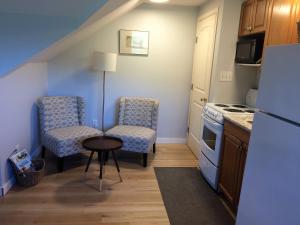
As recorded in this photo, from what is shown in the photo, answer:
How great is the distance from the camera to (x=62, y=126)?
3.42 m

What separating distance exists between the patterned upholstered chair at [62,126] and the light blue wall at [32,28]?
1.19 m

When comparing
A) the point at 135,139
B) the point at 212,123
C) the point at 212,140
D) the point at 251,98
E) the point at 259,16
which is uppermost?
the point at 259,16

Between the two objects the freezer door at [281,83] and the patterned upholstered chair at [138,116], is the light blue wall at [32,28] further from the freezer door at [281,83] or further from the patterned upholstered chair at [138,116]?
the patterned upholstered chair at [138,116]

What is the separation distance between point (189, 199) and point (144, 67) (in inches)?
87.8

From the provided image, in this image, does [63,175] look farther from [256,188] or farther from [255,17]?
[255,17]

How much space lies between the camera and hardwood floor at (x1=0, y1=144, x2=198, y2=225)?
216 centimetres

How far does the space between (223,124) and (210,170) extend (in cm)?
60

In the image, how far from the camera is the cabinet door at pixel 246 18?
2713mm

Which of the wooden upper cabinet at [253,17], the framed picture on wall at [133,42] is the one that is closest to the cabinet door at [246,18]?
the wooden upper cabinet at [253,17]

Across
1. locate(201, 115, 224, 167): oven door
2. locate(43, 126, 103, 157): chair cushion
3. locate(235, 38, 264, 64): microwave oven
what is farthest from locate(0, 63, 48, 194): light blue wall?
locate(235, 38, 264, 64): microwave oven

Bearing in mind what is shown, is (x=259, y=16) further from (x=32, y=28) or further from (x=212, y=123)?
(x=32, y=28)

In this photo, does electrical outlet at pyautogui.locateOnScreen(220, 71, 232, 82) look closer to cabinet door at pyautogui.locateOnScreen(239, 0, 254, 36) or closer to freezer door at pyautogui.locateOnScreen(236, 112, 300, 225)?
cabinet door at pyautogui.locateOnScreen(239, 0, 254, 36)

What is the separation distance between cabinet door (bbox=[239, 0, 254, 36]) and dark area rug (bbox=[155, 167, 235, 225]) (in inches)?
73.9

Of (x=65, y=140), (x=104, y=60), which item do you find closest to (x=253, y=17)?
(x=104, y=60)
